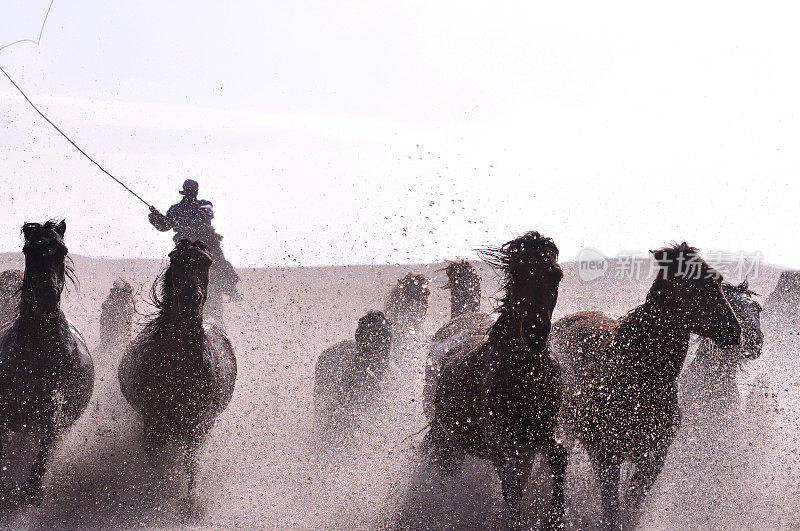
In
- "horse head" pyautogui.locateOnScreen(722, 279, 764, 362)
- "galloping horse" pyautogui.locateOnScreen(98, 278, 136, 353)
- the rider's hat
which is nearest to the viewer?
"horse head" pyautogui.locateOnScreen(722, 279, 764, 362)

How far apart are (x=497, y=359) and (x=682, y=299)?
4.97 ft

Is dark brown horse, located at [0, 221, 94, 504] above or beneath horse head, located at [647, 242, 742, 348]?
beneath

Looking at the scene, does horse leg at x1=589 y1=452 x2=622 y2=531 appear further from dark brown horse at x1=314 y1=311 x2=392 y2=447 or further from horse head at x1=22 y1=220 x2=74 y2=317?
horse head at x1=22 y1=220 x2=74 y2=317

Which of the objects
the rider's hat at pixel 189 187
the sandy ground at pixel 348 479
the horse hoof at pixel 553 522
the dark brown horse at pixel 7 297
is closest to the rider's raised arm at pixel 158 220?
the rider's hat at pixel 189 187

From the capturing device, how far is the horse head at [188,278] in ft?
21.1

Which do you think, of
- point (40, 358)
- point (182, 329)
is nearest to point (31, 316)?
point (40, 358)

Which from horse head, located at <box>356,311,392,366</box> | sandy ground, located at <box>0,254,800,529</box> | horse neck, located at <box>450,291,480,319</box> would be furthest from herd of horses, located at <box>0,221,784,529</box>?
horse head, located at <box>356,311,392,366</box>

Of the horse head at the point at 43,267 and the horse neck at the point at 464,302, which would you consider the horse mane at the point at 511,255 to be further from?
the horse head at the point at 43,267

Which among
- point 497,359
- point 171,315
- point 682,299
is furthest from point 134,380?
point 682,299

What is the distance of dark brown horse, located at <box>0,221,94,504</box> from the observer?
21.0 feet

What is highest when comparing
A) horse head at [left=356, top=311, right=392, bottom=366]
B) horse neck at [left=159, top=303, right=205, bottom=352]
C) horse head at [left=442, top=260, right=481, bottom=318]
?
horse head at [left=442, top=260, right=481, bottom=318]

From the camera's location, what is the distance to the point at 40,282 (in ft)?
21.0

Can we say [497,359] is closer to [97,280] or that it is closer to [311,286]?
[311,286]

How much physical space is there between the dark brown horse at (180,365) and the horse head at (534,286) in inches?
104
